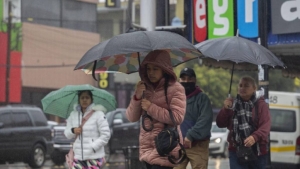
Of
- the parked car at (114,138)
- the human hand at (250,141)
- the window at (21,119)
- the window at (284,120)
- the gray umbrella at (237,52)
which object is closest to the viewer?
the gray umbrella at (237,52)

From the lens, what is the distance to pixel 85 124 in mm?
9133

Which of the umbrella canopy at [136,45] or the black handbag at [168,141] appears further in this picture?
the umbrella canopy at [136,45]

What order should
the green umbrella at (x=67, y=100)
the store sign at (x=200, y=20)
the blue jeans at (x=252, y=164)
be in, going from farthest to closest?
the store sign at (x=200, y=20) → the green umbrella at (x=67, y=100) → the blue jeans at (x=252, y=164)

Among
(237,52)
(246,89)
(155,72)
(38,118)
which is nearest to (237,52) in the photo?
(237,52)

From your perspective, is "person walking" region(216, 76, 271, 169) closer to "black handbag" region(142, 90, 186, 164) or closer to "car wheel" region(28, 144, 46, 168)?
"black handbag" region(142, 90, 186, 164)

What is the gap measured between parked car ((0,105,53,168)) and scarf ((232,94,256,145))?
43.5 ft

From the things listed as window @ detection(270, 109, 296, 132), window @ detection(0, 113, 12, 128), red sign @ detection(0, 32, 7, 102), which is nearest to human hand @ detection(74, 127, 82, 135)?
window @ detection(270, 109, 296, 132)

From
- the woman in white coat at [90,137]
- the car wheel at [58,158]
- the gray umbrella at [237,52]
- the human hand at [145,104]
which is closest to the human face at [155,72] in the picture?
the human hand at [145,104]

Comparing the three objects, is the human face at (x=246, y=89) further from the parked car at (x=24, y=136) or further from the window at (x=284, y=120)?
the parked car at (x=24, y=136)

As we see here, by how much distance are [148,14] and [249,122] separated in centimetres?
421

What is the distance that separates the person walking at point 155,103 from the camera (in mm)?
6637

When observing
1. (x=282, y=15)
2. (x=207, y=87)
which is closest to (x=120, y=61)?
(x=282, y=15)

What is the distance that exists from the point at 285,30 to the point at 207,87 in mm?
37862

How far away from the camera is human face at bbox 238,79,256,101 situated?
29.0 ft
